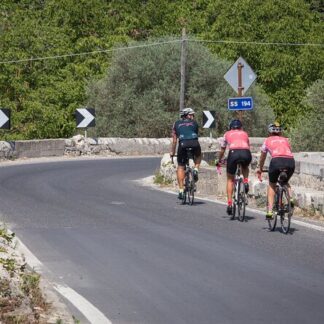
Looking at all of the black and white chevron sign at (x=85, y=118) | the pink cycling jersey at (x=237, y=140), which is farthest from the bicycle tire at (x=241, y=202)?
the black and white chevron sign at (x=85, y=118)

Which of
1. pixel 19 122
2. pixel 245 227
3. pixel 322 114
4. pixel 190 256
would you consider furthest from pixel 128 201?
pixel 19 122

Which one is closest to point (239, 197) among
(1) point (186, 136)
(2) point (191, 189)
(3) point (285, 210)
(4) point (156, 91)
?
(3) point (285, 210)

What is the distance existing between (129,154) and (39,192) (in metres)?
17.1

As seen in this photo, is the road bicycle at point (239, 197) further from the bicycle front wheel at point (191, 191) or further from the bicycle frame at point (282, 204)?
the bicycle front wheel at point (191, 191)

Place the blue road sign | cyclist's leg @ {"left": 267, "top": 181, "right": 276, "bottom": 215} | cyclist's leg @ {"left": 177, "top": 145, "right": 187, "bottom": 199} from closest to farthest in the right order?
cyclist's leg @ {"left": 267, "top": 181, "right": 276, "bottom": 215} < cyclist's leg @ {"left": 177, "top": 145, "right": 187, "bottom": 199} < the blue road sign

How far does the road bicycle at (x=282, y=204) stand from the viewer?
520 inches

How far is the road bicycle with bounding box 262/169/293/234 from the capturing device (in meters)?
13.2

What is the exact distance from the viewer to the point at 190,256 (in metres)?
10.8

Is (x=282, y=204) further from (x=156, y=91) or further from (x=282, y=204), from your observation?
(x=156, y=91)

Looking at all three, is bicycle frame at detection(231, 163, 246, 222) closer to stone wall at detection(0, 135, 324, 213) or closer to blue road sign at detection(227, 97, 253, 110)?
stone wall at detection(0, 135, 324, 213)

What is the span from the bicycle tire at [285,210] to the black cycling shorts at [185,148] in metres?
4.54

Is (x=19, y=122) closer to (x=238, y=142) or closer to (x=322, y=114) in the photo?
(x=322, y=114)

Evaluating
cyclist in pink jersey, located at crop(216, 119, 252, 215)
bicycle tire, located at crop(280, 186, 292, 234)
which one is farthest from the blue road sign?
bicycle tire, located at crop(280, 186, 292, 234)

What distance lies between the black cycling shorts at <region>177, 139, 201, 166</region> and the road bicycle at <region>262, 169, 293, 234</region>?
4332mm
